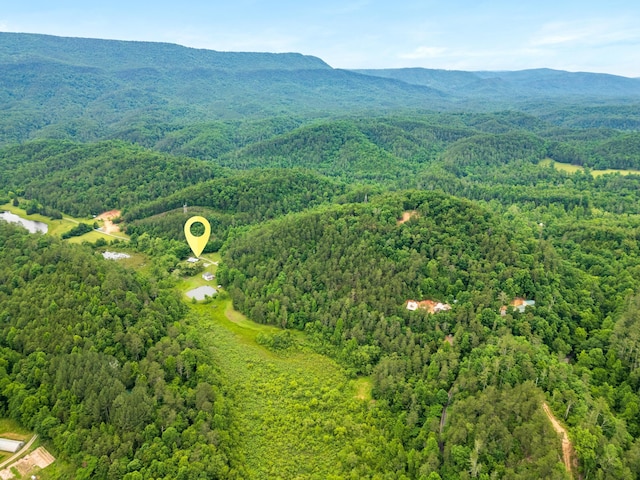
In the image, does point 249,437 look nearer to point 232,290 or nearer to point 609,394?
point 232,290

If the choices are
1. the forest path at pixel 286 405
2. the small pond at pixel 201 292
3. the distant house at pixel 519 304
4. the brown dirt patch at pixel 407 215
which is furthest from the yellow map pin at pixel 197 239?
the distant house at pixel 519 304

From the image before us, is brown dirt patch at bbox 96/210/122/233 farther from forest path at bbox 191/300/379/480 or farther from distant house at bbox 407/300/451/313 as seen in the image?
distant house at bbox 407/300/451/313

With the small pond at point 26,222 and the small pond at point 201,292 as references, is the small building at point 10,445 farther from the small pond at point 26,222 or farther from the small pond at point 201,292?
the small pond at point 26,222

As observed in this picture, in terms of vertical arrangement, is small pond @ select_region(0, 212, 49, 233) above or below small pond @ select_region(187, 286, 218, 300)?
above

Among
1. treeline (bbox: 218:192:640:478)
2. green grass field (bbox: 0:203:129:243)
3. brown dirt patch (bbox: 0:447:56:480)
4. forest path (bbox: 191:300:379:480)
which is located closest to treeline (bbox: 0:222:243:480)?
brown dirt patch (bbox: 0:447:56:480)

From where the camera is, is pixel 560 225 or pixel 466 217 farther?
pixel 560 225

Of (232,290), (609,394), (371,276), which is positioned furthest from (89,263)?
(609,394)
